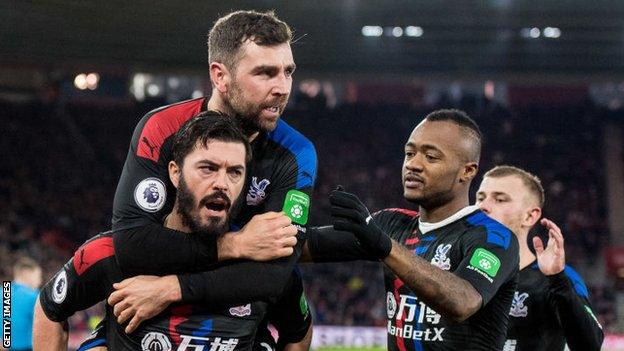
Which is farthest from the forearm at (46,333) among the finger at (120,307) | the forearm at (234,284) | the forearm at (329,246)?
the forearm at (329,246)

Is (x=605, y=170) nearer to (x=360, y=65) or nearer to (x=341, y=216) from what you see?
(x=360, y=65)

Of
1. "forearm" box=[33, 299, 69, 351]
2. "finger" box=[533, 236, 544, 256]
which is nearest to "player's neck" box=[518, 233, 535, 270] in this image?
"finger" box=[533, 236, 544, 256]

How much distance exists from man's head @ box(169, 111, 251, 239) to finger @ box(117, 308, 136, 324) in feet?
1.47

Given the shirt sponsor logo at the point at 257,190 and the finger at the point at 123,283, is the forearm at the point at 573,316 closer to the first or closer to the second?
the shirt sponsor logo at the point at 257,190

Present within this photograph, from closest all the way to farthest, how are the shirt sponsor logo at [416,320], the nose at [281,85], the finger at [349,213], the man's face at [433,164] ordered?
the finger at [349,213], the nose at [281,85], the shirt sponsor logo at [416,320], the man's face at [433,164]

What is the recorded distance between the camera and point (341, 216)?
3.79m

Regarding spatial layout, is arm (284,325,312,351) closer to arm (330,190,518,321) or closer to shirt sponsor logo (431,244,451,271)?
shirt sponsor logo (431,244,451,271)

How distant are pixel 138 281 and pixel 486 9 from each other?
17.9m

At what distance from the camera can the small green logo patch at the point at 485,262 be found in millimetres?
4320

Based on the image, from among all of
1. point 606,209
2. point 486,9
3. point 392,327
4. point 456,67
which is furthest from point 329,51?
point 392,327

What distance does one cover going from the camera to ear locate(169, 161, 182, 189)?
4.06 metres

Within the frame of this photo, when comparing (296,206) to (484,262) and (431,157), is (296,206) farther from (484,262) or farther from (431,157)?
(484,262)

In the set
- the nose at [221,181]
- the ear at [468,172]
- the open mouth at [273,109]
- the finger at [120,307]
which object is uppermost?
the open mouth at [273,109]

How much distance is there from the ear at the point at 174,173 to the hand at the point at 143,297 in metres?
0.43
